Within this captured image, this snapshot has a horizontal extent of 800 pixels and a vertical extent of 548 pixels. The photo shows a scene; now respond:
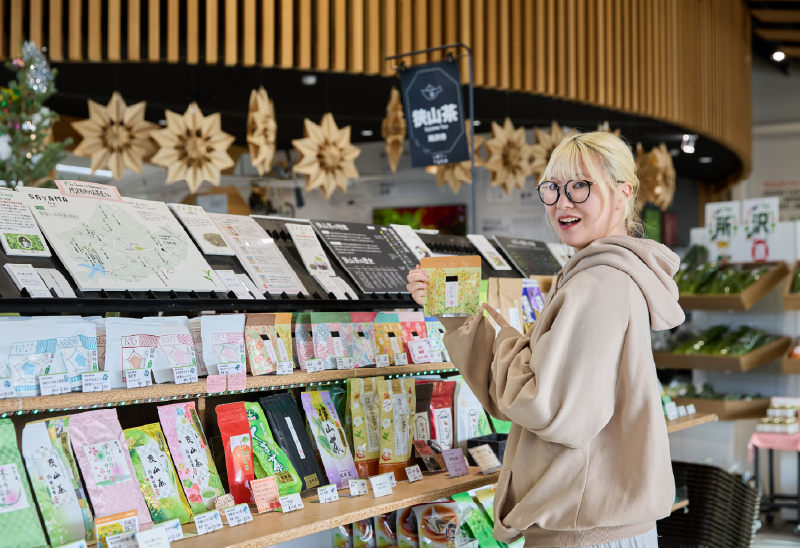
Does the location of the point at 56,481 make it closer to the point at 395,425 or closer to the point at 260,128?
the point at 395,425

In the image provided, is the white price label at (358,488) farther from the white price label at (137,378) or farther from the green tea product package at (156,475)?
the white price label at (137,378)

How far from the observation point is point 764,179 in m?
11.8

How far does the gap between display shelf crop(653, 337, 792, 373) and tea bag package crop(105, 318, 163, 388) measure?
4147 mm

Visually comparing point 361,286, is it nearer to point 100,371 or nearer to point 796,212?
point 100,371

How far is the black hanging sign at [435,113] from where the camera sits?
4059 millimetres

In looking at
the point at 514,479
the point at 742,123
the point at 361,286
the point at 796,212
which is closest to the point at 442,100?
the point at 361,286

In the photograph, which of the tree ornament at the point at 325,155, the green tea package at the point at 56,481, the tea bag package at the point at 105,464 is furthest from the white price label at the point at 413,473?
the tree ornament at the point at 325,155

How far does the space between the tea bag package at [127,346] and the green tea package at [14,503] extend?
0.78ft

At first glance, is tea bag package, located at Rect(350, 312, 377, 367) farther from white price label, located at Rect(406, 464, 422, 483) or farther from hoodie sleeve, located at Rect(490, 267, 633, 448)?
hoodie sleeve, located at Rect(490, 267, 633, 448)

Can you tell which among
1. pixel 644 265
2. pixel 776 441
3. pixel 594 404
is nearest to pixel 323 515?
pixel 594 404

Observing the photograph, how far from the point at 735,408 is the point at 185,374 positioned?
15.0 ft

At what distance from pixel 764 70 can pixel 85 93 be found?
408 inches

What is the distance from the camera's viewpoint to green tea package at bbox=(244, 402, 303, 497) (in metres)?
1.93

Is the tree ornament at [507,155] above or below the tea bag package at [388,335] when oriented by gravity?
above
